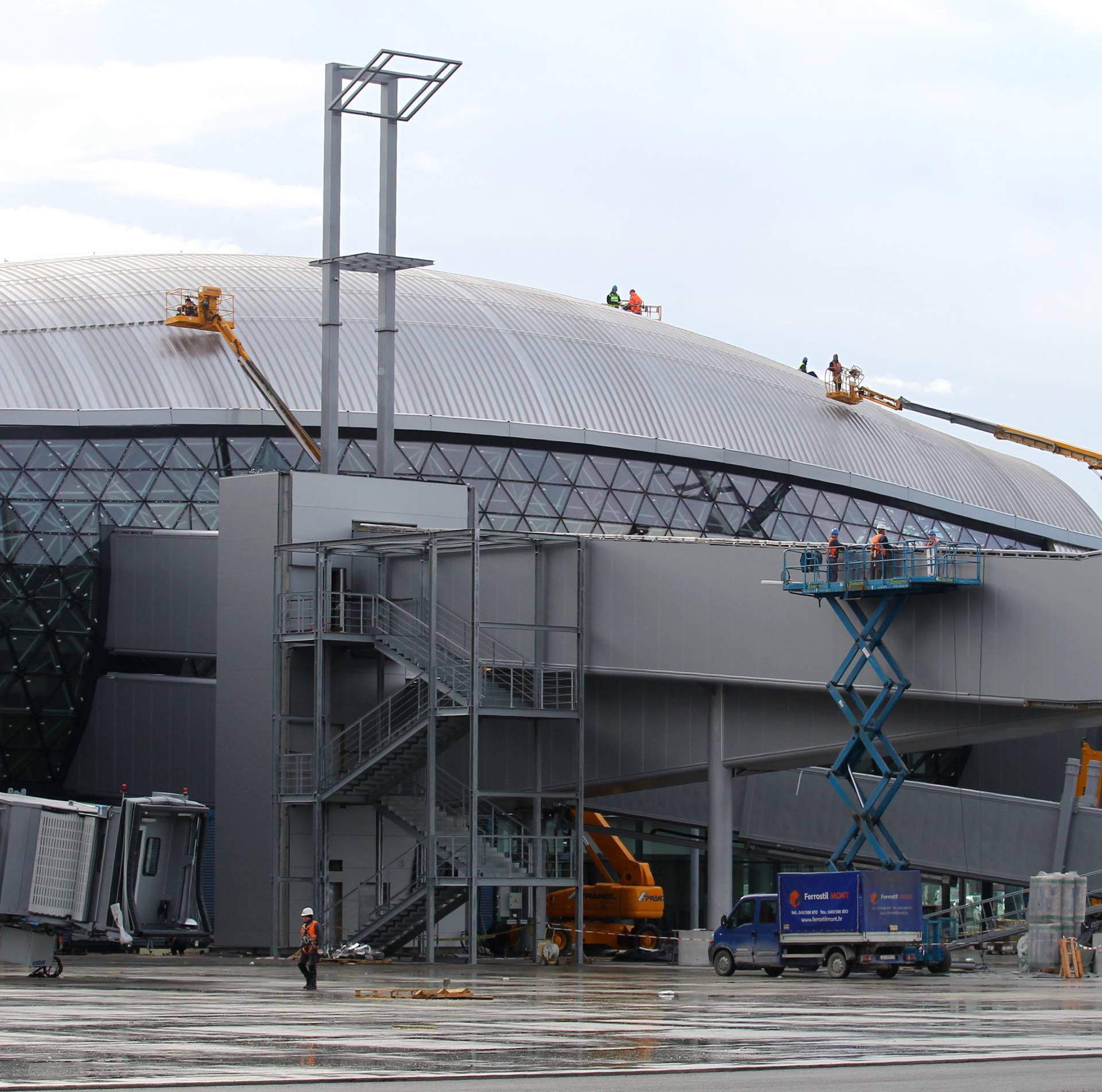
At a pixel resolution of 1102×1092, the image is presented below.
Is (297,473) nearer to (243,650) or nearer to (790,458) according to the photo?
(243,650)

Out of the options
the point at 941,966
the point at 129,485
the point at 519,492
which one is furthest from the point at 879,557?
the point at 129,485

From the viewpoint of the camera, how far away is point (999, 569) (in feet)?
143

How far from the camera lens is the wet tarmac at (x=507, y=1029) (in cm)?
1697

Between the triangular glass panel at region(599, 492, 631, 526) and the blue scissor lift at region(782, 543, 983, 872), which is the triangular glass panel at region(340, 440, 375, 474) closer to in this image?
the triangular glass panel at region(599, 492, 631, 526)

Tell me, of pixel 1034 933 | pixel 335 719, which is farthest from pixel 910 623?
pixel 335 719

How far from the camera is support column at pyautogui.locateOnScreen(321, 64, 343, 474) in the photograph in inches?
2130

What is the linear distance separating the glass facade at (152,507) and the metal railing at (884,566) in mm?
18430

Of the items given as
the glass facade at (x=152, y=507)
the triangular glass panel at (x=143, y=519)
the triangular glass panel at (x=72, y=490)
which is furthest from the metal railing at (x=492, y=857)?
the triangular glass panel at (x=72, y=490)

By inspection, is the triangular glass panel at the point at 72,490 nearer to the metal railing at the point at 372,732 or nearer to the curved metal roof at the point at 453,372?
the curved metal roof at the point at 453,372

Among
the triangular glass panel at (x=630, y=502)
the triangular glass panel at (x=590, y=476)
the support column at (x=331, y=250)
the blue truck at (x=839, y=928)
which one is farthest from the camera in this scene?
the triangular glass panel at (x=590, y=476)

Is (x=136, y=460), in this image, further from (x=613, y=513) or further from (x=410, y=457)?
(x=613, y=513)

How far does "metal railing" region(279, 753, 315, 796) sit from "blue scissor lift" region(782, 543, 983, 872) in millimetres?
13371

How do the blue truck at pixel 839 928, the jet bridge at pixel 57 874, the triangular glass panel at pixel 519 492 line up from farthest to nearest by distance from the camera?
the triangular glass panel at pixel 519 492, the blue truck at pixel 839 928, the jet bridge at pixel 57 874

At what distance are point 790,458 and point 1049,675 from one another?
29.7 m
